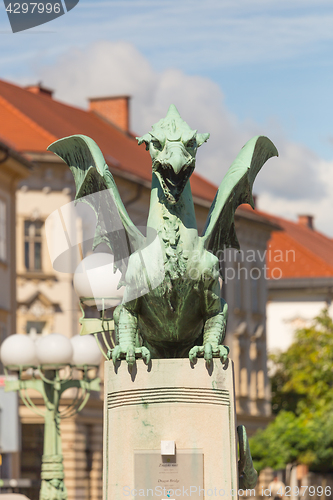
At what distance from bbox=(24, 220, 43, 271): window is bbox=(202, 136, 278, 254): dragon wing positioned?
28068 millimetres

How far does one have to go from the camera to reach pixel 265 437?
36875mm

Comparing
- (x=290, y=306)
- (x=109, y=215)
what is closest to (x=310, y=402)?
(x=290, y=306)

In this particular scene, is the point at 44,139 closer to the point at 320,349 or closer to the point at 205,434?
the point at 320,349

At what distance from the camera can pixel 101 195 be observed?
24.2 feet

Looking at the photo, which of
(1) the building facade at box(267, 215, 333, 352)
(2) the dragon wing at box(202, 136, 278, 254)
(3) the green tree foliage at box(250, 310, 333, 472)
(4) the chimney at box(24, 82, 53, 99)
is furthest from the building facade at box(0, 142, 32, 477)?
(1) the building facade at box(267, 215, 333, 352)

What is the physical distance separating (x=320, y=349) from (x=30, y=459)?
14.3 meters

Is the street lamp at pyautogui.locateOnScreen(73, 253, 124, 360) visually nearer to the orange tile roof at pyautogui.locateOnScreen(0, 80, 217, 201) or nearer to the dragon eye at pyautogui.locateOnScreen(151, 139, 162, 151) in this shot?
the dragon eye at pyautogui.locateOnScreen(151, 139, 162, 151)

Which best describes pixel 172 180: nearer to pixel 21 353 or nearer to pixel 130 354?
pixel 130 354

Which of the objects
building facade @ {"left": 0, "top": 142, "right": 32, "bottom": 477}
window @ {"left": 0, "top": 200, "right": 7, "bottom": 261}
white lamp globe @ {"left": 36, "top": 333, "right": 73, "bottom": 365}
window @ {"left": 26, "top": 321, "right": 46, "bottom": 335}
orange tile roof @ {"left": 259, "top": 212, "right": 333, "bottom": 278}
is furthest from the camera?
orange tile roof @ {"left": 259, "top": 212, "right": 333, "bottom": 278}

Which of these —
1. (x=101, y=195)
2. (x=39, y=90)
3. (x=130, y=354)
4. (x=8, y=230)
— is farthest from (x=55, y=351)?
(x=39, y=90)

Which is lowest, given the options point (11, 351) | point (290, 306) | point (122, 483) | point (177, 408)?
point (122, 483)

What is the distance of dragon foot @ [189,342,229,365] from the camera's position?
22.1ft

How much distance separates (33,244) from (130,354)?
2890cm

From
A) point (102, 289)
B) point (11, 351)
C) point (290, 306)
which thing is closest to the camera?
point (102, 289)
